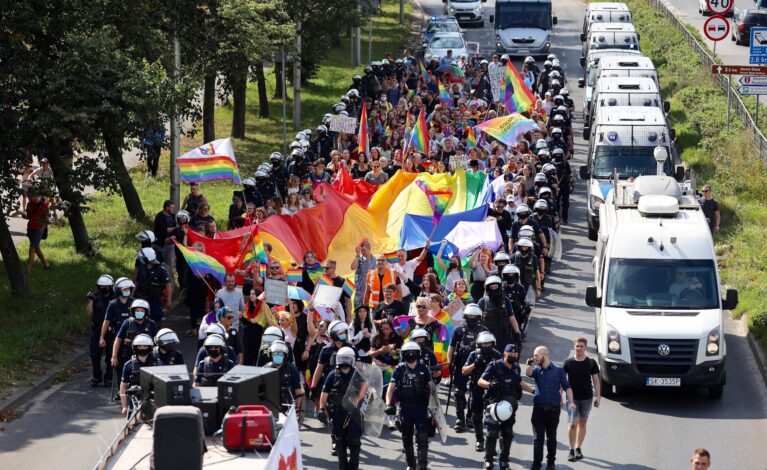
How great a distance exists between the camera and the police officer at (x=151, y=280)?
20641mm

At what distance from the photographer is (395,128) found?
33.2 metres

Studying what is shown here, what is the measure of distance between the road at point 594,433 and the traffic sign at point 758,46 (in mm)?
11091

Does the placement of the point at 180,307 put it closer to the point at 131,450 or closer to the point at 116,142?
the point at 116,142

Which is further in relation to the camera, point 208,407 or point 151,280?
point 151,280

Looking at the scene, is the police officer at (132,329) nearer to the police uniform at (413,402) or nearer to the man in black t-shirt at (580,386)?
the police uniform at (413,402)

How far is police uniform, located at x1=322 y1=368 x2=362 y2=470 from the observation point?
15891 mm

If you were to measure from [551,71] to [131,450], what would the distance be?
29.1 meters

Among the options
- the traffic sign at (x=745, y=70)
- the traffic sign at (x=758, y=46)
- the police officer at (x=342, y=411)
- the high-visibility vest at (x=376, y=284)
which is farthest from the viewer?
the traffic sign at (x=758, y=46)

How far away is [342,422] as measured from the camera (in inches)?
626

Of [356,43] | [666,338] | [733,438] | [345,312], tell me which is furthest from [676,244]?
[356,43]

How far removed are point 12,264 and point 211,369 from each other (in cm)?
893

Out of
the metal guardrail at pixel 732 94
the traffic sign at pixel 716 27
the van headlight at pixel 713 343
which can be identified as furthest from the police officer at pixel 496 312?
the traffic sign at pixel 716 27

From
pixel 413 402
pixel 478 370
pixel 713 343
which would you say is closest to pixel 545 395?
pixel 478 370

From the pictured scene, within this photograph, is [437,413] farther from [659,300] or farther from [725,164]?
[725,164]
